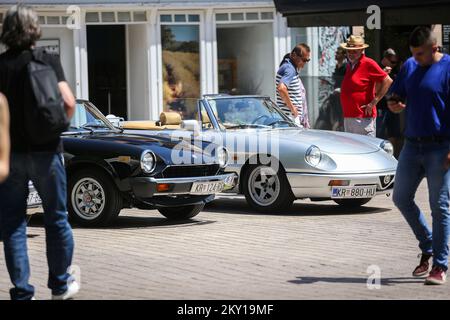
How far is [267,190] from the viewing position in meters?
12.1

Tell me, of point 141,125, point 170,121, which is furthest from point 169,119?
point 141,125

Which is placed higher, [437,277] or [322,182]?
[322,182]

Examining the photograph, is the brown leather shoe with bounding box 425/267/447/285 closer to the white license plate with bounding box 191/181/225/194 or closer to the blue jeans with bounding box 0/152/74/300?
the blue jeans with bounding box 0/152/74/300

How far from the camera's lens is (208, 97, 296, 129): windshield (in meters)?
12.8

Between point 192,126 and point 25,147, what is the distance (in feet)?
19.7

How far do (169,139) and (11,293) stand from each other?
4.86 metres

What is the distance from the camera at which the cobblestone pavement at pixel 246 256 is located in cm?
730

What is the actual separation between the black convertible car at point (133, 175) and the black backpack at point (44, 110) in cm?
400

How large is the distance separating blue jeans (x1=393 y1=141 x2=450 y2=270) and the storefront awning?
9.63 m

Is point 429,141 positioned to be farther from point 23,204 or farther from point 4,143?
point 4,143

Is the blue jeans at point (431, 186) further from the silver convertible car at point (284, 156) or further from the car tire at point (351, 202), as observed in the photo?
the car tire at point (351, 202)

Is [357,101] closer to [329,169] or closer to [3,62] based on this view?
[329,169]

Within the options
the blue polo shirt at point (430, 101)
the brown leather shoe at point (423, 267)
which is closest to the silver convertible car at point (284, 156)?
the brown leather shoe at point (423, 267)

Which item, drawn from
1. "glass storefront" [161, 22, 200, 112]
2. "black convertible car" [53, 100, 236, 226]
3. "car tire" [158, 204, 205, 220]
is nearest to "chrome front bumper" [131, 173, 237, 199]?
"black convertible car" [53, 100, 236, 226]
